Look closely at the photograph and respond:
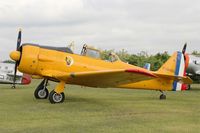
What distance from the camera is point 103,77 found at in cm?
1082

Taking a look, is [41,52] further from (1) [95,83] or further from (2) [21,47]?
(1) [95,83]

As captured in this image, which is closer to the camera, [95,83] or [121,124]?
[121,124]

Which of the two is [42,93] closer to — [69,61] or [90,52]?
[69,61]

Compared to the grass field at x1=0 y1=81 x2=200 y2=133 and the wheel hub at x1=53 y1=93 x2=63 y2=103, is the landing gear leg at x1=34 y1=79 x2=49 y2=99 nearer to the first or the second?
the wheel hub at x1=53 y1=93 x2=63 y2=103

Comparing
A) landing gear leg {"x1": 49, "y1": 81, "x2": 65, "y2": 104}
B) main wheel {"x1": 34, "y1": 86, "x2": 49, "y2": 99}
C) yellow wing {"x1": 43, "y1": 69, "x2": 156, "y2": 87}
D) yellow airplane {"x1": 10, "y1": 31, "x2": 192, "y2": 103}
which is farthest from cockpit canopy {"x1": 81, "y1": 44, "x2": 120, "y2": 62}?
main wheel {"x1": 34, "y1": 86, "x2": 49, "y2": 99}

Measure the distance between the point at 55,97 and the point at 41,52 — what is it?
1.61 metres

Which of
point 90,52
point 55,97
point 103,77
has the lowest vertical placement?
point 55,97

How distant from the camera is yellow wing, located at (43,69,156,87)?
9935 mm

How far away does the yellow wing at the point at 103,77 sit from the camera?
9.94 metres

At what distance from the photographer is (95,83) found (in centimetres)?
1166

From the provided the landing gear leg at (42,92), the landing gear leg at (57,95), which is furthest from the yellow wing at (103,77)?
the landing gear leg at (42,92)

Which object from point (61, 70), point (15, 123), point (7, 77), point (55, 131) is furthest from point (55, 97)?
point (7, 77)

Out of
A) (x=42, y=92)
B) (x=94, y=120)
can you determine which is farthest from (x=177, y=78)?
(x=94, y=120)

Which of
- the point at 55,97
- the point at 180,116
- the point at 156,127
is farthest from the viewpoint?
the point at 55,97
